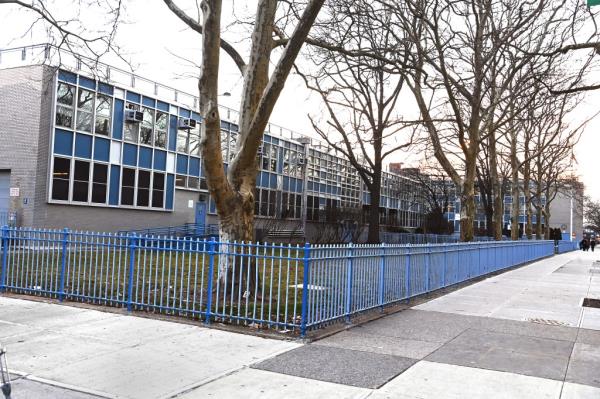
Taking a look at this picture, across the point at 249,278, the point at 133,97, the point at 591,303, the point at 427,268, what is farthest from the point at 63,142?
the point at 591,303

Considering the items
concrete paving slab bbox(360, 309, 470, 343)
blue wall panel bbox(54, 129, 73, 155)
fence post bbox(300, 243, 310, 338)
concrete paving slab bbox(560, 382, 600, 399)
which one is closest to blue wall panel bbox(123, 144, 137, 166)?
blue wall panel bbox(54, 129, 73, 155)

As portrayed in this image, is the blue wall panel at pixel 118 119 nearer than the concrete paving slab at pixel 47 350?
No

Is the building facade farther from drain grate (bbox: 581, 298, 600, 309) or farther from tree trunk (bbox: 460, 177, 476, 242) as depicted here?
drain grate (bbox: 581, 298, 600, 309)

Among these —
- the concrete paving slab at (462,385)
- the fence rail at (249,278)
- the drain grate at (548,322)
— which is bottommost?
the concrete paving slab at (462,385)

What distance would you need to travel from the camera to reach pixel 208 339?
24.6ft

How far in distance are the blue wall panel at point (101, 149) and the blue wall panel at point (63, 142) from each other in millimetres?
1448

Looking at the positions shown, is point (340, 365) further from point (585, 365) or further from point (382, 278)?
point (382, 278)

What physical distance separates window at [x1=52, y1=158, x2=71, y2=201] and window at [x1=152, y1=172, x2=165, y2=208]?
5760 millimetres

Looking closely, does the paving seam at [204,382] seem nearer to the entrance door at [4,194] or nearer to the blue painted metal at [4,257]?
the blue painted metal at [4,257]

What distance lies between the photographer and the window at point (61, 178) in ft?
81.0

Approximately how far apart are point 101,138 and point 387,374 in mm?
24075

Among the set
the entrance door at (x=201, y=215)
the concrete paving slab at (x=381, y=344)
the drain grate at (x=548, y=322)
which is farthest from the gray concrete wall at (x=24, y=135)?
the drain grate at (x=548, y=322)

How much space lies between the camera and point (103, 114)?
2723 centimetres

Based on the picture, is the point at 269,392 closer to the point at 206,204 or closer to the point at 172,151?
the point at 172,151
